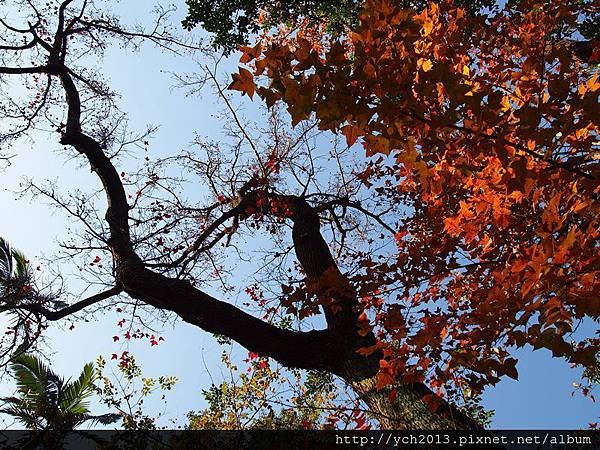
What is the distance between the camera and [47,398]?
27.1 ft

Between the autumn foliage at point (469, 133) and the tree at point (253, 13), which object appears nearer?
the autumn foliage at point (469, 133)

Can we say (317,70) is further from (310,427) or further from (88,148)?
(88,148)

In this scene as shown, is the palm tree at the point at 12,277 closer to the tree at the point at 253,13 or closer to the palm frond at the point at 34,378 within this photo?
the palm frond at the point at 34,378

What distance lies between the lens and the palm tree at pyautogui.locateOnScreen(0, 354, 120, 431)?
787 centimetres

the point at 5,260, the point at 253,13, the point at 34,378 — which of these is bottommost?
the point at 34,378

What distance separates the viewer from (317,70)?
2.01 m

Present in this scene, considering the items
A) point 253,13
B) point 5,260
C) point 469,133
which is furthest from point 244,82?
point 5,260

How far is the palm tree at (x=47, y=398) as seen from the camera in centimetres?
787

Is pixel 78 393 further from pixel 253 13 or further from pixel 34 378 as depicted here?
pixel 253 13

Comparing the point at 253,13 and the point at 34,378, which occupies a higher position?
the point at 253,13

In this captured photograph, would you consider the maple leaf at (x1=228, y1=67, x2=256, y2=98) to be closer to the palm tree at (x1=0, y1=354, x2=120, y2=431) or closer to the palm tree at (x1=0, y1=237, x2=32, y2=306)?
the palm tree at (x1=0, y1=237, x2=32, y2=306)

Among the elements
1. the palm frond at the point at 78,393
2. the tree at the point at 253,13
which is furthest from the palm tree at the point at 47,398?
the tree at the point at 253,13

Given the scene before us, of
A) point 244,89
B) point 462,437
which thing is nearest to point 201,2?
point 244,89

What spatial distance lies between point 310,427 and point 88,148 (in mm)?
5441
